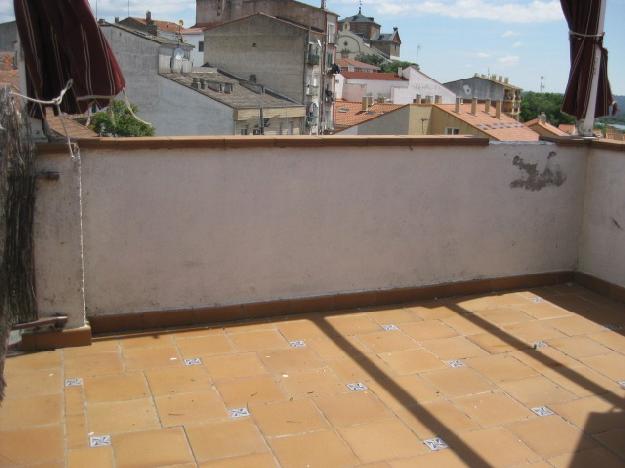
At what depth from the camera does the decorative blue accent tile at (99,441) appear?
3164 millimetres

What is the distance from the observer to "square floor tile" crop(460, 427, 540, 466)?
318 centimetres

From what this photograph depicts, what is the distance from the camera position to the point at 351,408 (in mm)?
3625

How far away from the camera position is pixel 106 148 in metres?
4.23

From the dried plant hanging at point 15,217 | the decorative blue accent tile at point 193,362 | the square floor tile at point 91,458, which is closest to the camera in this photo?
the square floor tile at point 91,458

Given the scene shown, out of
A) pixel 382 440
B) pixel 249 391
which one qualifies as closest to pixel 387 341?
pixel 249 391

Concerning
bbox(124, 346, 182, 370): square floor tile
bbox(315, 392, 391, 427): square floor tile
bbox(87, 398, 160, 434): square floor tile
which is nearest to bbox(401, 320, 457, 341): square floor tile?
bbox(315, 392, 391, 427): square floor tile

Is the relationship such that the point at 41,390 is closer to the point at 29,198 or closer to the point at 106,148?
the point at 29,198

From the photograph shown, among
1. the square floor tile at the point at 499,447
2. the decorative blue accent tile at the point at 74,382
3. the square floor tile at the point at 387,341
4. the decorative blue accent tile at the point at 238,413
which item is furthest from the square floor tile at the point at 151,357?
the square floor tile at the point at 499,447

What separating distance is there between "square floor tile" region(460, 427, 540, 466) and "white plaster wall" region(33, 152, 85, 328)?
248 centimetres

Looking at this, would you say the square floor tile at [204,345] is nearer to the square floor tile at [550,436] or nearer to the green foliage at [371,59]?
the square floor tile at [550,436]

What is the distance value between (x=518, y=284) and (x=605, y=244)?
785mm

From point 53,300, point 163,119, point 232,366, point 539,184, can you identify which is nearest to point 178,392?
point 232,366

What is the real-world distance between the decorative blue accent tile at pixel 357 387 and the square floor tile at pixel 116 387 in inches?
44.9

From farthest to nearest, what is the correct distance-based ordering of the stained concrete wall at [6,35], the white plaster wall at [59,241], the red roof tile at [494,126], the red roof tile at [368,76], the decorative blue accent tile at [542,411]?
1. the red roof tile at [368,76]
2. the stained concrete wall at [6,35]
3. the red roof tile at [494,126]
4. the white plaster wall at [59,241]
5. the decorative blue accent tile at [542,411]
